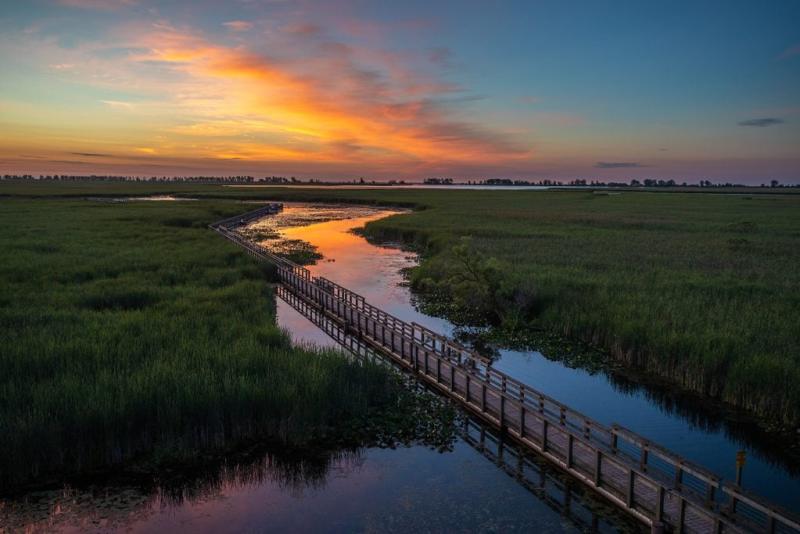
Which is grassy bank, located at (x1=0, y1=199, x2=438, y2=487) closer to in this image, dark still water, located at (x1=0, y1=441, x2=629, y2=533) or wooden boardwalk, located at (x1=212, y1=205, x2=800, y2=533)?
dark still water, located at (x1=0, y1=441, x2=629, y2=533)

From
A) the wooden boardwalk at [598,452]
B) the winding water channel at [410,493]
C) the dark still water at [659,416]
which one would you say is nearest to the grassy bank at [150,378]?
the winding water channel at [410,493]

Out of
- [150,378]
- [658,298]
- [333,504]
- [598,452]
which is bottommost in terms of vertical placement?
[333,504]

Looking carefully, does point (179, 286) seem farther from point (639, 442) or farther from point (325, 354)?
point (639, 442)

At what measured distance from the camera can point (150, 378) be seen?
15188 millimetres

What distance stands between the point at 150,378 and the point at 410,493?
8.02m

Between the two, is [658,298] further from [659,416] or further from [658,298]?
[659,416]

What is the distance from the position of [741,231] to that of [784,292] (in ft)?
123

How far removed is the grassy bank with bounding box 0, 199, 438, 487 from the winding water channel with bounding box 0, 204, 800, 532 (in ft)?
4.18

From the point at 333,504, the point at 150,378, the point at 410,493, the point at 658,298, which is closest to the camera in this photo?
the point at 333,504

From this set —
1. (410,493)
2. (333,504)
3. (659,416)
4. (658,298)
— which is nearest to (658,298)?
(658,298)

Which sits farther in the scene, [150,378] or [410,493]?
[150,378]

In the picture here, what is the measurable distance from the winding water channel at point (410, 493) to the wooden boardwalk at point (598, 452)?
55 cm

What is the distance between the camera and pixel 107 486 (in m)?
12.4

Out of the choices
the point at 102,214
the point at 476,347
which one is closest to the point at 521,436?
the point at 476,347
